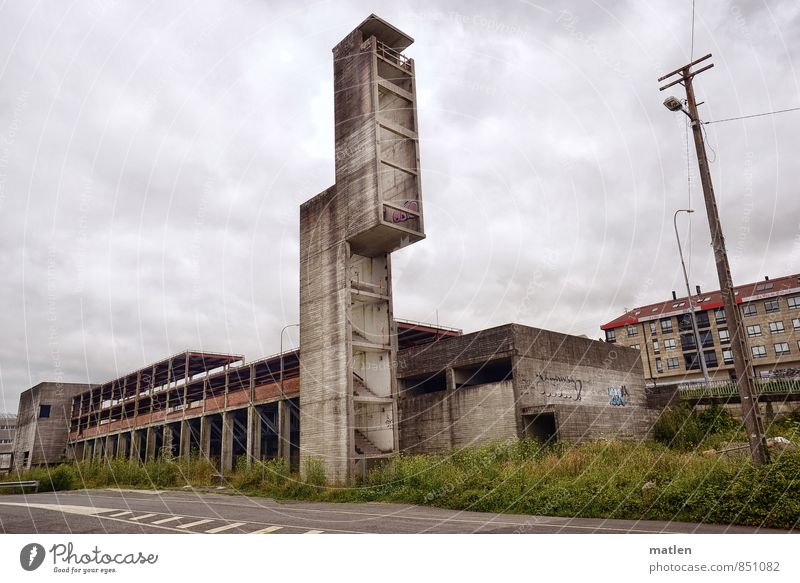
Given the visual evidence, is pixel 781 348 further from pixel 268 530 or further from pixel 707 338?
pixel 268 530

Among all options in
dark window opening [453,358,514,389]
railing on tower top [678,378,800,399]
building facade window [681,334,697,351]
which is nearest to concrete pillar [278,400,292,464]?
dark window opening [453,358,514,389]

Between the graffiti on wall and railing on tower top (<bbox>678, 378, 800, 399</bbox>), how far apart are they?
8694mm

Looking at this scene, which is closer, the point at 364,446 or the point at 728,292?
the point at 728,292

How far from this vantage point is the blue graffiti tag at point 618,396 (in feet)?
113

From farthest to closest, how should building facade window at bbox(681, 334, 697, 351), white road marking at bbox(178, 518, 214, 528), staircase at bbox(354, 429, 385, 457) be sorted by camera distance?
building facade window at bbox(681, 334, 697, 351), staircase at bbox(354, 429, 385, 457), white road marking at bbox(178, 518, 214, 528)

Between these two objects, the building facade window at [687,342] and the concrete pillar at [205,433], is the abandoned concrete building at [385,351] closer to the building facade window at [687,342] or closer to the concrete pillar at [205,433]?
the concrete pillar at [205,433]

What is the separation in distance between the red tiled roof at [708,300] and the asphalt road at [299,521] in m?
58.2

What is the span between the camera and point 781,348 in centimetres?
6669

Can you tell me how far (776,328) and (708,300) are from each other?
8679 millimetres

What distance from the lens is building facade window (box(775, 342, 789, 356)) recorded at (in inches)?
2611

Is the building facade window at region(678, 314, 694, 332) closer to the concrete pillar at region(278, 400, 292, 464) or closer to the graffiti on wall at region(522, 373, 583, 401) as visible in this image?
the graffiti on wall at region(522, 373, 583, 401)

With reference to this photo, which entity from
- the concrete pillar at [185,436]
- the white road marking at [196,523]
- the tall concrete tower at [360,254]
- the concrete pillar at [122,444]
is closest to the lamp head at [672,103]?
the tall concrete tower at [360,254]

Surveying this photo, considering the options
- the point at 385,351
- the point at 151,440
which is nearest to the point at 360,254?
the point at 385,351

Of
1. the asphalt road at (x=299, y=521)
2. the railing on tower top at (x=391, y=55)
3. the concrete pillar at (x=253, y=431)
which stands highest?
the railing on tower top at (x=391, y=55)
